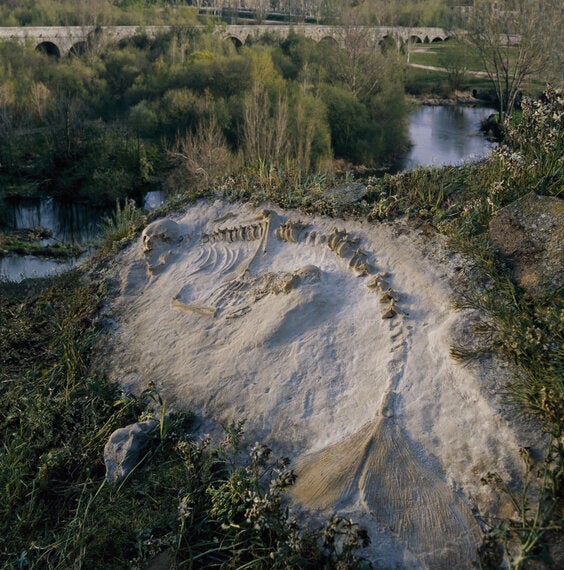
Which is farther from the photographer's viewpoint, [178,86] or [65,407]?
[178,86]

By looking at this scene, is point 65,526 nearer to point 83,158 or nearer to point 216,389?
point 216,389

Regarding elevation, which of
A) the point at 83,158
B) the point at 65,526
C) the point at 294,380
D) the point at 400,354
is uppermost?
the point at 400,354

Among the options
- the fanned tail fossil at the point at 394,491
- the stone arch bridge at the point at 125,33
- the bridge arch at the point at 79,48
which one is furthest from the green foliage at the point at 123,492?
the bridge arch at the point at 79,48

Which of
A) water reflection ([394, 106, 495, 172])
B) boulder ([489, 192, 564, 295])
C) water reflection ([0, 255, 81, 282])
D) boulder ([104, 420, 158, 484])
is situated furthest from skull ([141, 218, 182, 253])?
water reflection ([394, 106, 495, 172])

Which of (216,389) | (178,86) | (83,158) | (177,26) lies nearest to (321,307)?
(216,389)

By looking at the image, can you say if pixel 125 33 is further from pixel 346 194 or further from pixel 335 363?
pixel 335 363
